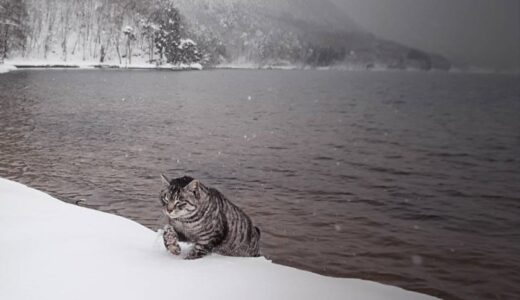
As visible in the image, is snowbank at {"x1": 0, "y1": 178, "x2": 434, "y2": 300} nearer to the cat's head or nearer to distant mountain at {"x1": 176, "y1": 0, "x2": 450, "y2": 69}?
the cat's head

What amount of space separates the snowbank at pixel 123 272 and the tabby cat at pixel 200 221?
0.47 feet

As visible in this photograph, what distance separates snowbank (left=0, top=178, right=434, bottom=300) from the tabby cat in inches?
5.7

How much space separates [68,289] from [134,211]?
15.9 ft

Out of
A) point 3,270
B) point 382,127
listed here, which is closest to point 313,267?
point 3,270

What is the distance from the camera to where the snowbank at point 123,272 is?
10.1 feet

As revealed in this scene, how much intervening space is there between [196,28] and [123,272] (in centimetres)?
2260

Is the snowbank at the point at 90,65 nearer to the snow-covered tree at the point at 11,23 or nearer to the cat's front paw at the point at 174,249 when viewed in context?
the snow-covered tree at the point at 11,23

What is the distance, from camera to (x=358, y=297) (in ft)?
11.1

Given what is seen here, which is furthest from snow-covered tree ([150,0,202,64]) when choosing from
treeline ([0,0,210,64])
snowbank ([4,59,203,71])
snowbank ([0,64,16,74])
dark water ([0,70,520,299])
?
snowbank ([0,64,16,74])

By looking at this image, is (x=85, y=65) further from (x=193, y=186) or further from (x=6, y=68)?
(x=193, y=186)

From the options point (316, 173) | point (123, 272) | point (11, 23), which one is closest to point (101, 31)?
point (11, 23)

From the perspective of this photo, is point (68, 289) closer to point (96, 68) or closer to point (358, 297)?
point (358, 297)

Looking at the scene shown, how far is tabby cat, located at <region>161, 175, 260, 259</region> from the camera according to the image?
380 centimetres

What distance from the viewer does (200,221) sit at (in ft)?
13.0
